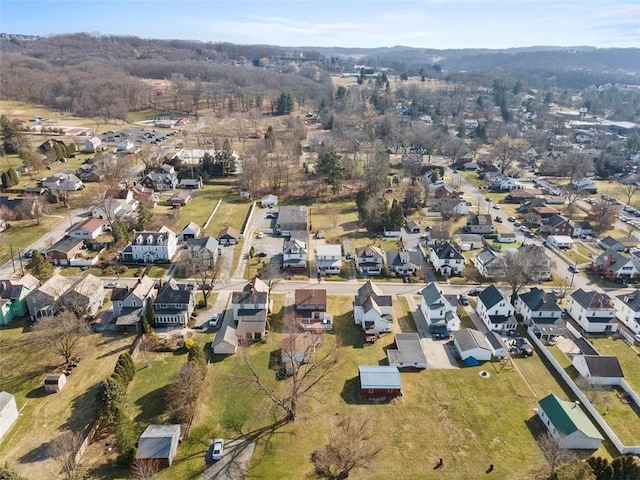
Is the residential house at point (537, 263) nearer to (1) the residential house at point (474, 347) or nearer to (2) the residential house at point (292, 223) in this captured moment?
(1) the residential house at point (474, 347)

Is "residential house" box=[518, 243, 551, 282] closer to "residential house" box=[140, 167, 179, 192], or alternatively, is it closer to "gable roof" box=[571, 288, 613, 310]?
"gable roof" box=[571, 288, 613, 310]

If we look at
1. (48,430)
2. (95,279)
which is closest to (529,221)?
(95,279)

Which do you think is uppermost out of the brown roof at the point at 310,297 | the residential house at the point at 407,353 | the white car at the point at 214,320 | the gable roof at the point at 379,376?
the brown roof at the point at 310,297

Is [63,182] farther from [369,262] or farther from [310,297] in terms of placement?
[369,262]

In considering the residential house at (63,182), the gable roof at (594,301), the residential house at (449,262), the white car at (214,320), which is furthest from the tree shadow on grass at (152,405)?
the residential house at (63,182)

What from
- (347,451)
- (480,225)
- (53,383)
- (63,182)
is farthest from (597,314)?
(63,182)

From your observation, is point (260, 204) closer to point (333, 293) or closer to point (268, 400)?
Answer: point (333, 293)
